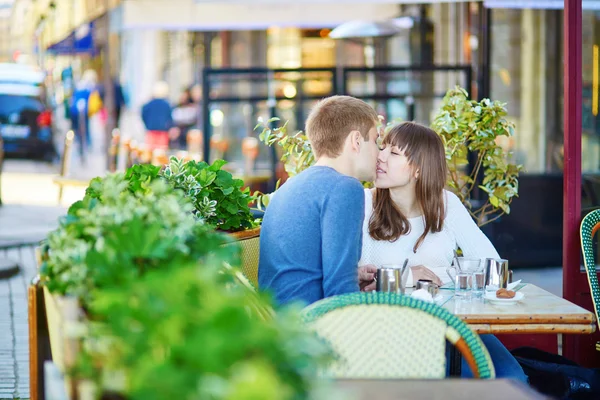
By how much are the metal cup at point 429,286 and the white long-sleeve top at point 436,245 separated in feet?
1.15

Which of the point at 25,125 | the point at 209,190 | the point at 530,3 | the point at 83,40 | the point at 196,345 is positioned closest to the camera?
the point at 196,345

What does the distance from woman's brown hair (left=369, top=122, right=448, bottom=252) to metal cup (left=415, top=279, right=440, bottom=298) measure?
0.46m

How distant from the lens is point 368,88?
980 centimetres

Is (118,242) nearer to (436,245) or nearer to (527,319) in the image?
(527,319)

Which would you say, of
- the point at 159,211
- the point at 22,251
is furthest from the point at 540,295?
the point at 22,251

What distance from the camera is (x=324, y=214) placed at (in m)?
3.35

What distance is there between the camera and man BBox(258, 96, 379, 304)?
3314 millimetres

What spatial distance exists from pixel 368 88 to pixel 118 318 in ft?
27.1

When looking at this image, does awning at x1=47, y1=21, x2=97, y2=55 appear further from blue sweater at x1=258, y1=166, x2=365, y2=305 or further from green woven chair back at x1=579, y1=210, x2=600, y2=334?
blue sweater at x1=258, y1=166, x2=365, y2=305

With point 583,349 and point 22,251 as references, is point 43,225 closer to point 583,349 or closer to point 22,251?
point 22,251

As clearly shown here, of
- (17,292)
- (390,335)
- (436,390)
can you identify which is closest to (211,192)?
(390,335)

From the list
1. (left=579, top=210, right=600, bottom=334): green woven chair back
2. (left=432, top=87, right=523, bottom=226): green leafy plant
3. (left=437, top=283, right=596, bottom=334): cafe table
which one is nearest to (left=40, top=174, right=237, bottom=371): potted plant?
(left=437, top=283, right=596, bottom=334): cafe table

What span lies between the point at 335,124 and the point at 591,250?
1469 millimetres

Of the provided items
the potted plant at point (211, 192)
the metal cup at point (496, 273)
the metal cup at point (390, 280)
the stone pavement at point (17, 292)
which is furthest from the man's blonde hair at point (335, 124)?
the stone pavement at point (17, 292)
